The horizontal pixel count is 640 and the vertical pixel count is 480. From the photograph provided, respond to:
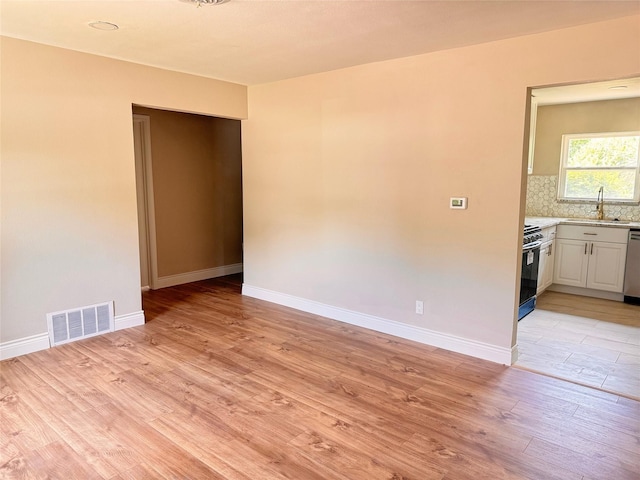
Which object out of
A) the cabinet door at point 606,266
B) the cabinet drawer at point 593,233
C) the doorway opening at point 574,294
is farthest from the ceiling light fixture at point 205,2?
the cabinet door at point 606,266

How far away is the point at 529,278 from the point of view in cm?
439

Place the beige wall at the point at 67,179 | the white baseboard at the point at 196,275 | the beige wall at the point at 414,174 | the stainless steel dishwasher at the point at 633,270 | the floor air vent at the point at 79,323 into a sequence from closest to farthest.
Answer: the beige wall at the point at 414,174
the beige wall at the point at 67,179
the floor air vent at the point at 79,323
the stainless steel dishwasher at the point at 633,270
the white baseboard at the point at 196,275

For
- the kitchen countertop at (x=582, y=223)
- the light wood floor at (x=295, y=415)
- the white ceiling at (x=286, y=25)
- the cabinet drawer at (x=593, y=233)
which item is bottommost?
the light wood floor at (x=295, y=415)

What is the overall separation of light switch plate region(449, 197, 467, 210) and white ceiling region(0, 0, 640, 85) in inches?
46.3

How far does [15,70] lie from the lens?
3174 millimetres

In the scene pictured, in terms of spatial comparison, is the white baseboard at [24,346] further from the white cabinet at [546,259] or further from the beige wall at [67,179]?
the white cabinet at [546,259]

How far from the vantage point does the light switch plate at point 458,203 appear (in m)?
3.34

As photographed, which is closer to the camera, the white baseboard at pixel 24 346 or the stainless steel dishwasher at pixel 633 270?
the white baseboard at pixel 24 346

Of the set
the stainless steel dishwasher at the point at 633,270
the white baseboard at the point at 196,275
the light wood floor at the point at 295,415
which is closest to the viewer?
the light wood floor at the point at 295,415

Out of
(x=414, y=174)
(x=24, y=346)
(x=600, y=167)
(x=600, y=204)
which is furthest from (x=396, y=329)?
(x=600, y=167)

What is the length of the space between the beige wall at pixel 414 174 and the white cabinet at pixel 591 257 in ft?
8.70

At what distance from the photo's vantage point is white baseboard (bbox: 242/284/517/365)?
331 centimetres

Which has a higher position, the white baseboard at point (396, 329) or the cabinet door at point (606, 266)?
the cabinet door at point (606, 266)

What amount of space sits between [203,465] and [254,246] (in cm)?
315
